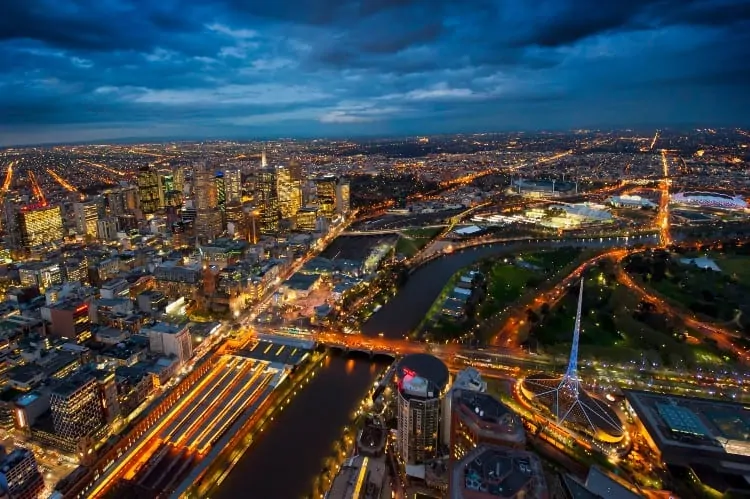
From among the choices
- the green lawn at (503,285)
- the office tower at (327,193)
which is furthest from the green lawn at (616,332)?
the office tower at (327,193)

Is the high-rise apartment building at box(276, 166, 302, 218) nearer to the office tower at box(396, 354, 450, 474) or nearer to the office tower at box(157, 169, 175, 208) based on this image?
the office tower at box(157, 169, 175, 208)

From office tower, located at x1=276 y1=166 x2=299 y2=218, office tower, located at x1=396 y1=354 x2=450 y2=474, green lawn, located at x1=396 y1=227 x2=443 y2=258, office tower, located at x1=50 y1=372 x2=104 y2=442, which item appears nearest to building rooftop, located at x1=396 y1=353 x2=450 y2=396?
office tower, located at x1=396 y1=354 x2=450 y2=474

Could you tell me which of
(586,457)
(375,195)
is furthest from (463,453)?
(375,195)

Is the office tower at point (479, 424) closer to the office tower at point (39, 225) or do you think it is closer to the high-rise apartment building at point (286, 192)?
the high-rise apartment building at point (286, 192)

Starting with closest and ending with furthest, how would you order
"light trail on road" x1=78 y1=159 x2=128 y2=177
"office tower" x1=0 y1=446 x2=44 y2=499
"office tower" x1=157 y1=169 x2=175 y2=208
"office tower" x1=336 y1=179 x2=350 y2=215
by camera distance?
"office tower" x1=0 y1=446 x2=44 y2=499
"office tower" x1=336 y1=179 x2=350 y2=215
"office tower" x1=157 y1=169 x2=175 y2=208
"light trail on road" x1=78 y1=159 x2=128 y2=177

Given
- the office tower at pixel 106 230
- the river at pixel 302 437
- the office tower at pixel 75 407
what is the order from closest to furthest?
the river at pixel 302 437, the office tower at pixel 75 407, the office tower at pixel 106 230

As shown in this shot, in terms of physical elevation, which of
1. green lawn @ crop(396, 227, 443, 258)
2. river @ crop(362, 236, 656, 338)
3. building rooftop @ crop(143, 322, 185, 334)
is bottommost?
river @ crop(362, 236, 656, 338)

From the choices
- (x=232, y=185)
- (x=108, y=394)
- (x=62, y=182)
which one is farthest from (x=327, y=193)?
(x=62, y=182)

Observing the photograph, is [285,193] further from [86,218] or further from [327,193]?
[86,218]
